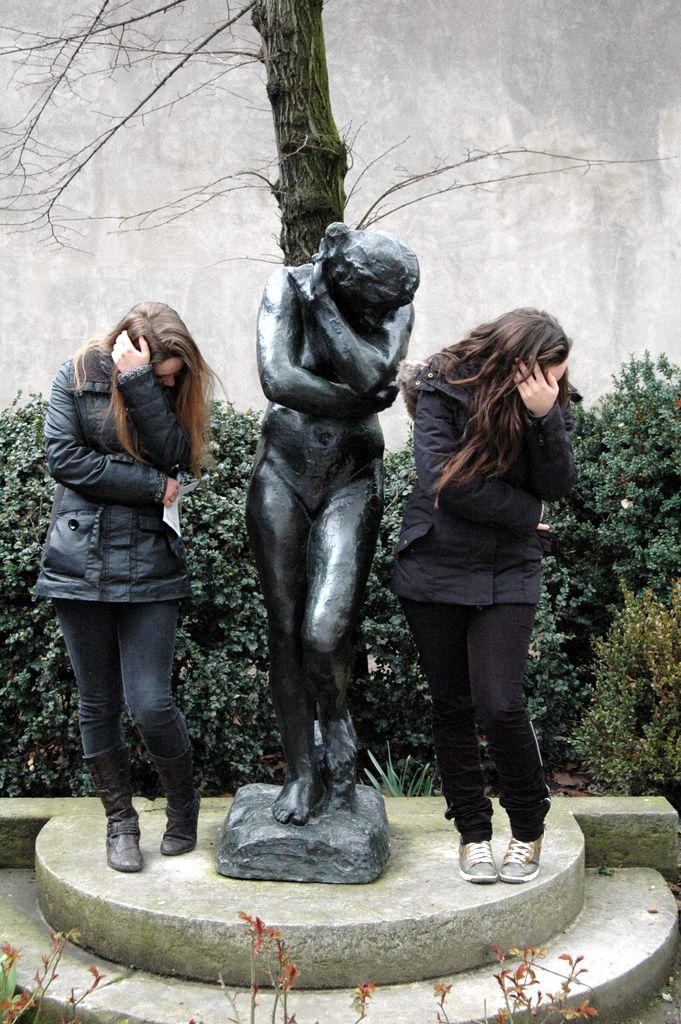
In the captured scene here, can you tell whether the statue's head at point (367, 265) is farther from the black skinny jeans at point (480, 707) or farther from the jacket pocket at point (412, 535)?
the black skinny jeans at point (480, 707)

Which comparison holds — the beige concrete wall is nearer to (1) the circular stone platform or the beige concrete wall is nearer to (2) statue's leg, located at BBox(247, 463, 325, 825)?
(2) statue's leg, located at BBox(247, 463, 325, 825)

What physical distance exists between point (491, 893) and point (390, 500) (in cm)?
204

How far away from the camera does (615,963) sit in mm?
3520

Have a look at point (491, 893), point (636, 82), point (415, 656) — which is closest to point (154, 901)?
point (491, 893)

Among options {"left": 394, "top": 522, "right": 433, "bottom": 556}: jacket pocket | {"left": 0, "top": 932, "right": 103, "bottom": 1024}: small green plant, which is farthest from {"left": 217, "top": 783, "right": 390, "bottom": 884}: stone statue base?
{"left": 394, "top": 522, "right": 433, "bottom": 556}: jacket pocket

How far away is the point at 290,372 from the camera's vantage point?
357 centimetres

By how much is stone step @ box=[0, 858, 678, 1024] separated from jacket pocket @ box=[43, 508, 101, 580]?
1.14m

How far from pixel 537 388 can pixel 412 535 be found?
1.92 feet

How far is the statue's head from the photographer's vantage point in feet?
11.4

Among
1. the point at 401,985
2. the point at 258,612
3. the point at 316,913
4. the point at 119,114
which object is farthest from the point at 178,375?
the point at 119,114

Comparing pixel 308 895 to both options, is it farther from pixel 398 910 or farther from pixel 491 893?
pixel 491 893

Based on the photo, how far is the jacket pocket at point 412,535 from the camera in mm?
3541

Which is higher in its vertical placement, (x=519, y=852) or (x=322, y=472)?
(x=322, y=472)

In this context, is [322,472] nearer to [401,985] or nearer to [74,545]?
[74,545]
